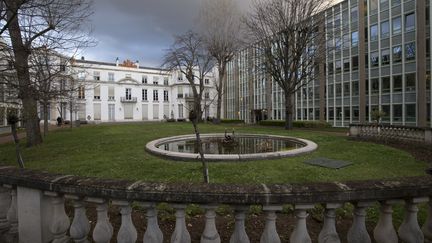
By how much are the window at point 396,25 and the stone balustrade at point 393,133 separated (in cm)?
1967

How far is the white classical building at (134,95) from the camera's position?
181 feet

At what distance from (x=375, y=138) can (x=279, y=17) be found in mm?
11903

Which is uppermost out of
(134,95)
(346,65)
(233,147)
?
(346,65)

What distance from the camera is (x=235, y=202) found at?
1878 mm

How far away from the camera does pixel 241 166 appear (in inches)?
292

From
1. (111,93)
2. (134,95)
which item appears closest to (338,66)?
(134,95)

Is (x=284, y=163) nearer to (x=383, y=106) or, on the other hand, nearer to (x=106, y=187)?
(x=106, y=187)

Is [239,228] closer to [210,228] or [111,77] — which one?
[210,228]

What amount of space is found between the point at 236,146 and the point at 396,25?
93.9ft

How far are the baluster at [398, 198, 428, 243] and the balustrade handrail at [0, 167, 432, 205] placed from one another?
6 centimetres

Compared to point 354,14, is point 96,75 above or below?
below

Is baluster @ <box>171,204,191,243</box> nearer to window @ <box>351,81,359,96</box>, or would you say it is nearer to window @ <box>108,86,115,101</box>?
window @ <box>351,81,359,96</box>

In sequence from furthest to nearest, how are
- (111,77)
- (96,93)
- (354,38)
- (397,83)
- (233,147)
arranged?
(111,77)
(96,93)
(354,38)
(397,83)
(233,147)

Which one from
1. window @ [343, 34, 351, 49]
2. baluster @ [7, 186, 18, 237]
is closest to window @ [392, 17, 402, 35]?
window @ [343, 34, 351, 49]
